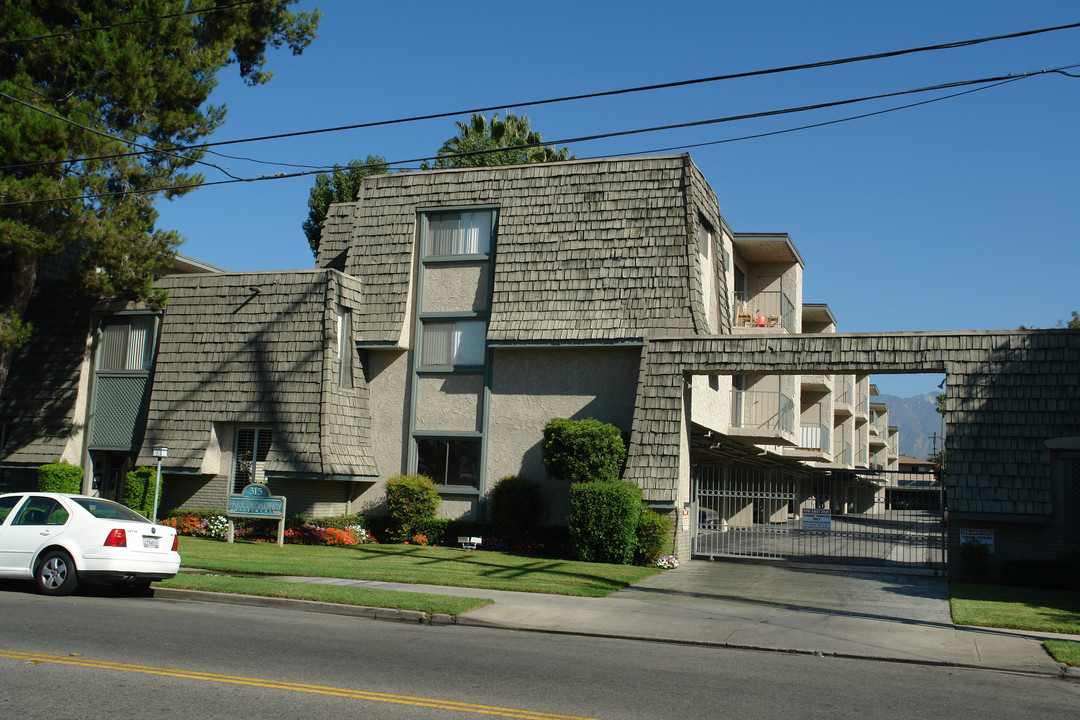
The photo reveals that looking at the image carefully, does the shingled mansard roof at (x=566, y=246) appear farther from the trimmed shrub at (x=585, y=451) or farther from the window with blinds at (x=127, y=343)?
the window with blinds at (x=127, y=343)

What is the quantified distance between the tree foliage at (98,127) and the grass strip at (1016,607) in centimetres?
1806

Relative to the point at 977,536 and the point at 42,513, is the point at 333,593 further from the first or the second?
the point at 977,536

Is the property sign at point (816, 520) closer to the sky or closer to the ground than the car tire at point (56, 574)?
closer to the sky

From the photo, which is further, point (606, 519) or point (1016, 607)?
point (606, 519)

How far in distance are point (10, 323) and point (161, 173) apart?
16.8 ft

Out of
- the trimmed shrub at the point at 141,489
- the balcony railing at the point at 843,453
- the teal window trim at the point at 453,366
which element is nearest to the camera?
the teal window trim at the point at 453,366

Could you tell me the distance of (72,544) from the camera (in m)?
13.0

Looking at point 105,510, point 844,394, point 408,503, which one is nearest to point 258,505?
point 408,503

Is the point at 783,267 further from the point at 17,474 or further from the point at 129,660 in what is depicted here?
the point at 129,660

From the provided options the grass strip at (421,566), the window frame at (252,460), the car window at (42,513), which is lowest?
the grass strip at (421,566)

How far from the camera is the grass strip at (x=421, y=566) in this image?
15.9 metres

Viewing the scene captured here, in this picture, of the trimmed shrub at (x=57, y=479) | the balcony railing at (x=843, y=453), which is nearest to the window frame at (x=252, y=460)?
the trimmed shrub at (x=57, y=479)

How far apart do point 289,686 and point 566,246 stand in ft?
51.5

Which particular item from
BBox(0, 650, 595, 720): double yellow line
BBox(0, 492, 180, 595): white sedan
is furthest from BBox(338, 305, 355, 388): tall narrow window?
BBox(0, 650, 595, 720): double yellow line
